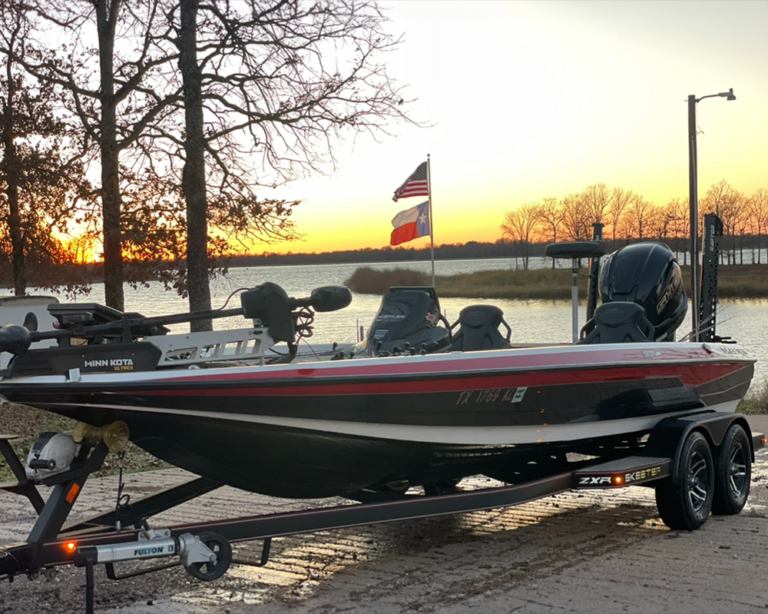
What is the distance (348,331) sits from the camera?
1156 inches

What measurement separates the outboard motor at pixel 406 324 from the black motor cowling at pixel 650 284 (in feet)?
4.74

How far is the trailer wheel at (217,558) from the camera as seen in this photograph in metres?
4.43

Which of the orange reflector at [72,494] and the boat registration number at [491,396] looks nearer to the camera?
the orange reflector at [72,494]

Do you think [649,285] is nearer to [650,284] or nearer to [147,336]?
[650,284]

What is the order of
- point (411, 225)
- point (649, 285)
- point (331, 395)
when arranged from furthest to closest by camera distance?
point (411, 225) < point (649, 285) < point (331, 395)

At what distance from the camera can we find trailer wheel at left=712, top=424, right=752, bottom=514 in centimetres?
656

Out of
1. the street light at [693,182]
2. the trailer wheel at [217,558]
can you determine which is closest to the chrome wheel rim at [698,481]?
the trailer wheel at [217,558]

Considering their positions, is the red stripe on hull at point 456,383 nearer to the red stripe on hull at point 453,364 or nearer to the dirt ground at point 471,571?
the red stripe on hull at point 453,364

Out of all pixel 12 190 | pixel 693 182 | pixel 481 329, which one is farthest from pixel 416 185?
pixel 481 329

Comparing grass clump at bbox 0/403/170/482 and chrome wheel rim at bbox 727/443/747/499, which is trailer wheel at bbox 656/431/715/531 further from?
grass clump at bbox 0/403/170/482

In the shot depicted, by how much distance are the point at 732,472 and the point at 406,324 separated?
2590 mm

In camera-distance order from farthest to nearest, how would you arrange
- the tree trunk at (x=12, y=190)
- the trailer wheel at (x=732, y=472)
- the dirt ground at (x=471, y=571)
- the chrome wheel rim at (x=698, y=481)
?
1. the tree trunk at (x=12, y=190)
2. the trailer wheel at (x=732, y=472)
3. the chrome wheel rim at (x=698, y=481)
4. the dirt ground at (x=471, y=571)

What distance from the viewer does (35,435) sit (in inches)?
432

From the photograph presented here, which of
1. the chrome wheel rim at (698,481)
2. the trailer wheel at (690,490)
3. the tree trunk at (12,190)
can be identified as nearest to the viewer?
the trailer wheel at (690,490)
